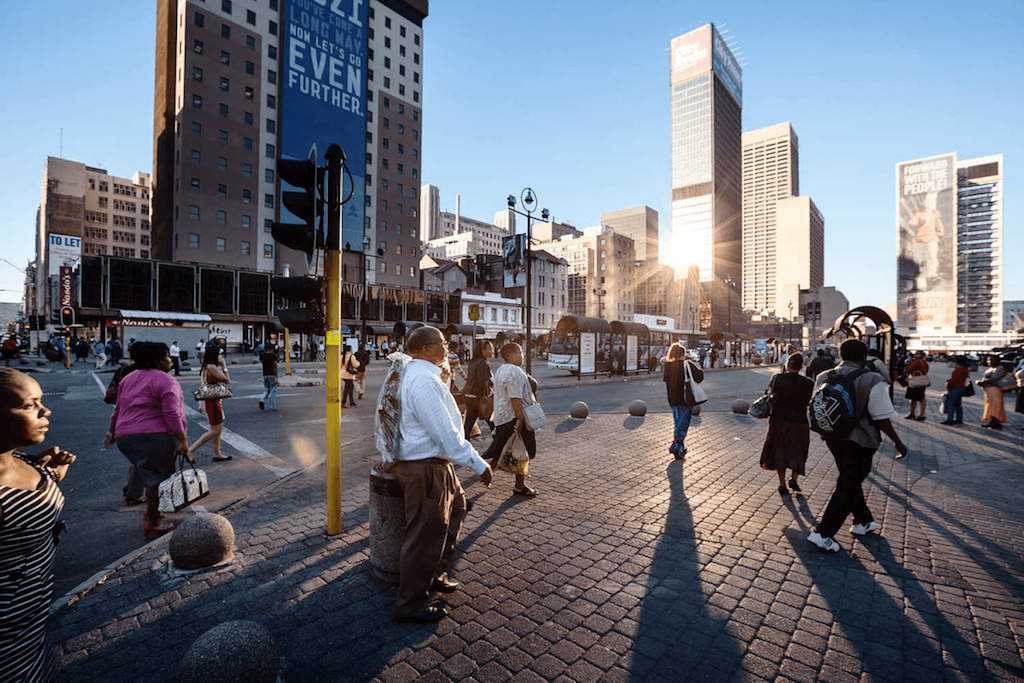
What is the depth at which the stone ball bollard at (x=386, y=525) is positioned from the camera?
11.5ft

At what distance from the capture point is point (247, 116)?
5509 centimetres

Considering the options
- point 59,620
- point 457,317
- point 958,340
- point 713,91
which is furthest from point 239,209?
point 958,340

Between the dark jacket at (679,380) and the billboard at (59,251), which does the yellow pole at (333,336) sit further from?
the billboard at (59,251)

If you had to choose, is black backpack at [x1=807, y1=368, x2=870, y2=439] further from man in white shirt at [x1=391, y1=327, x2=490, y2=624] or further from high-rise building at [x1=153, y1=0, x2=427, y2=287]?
high-rise building at [x1=153, y1=0, x2=427, y2=287]

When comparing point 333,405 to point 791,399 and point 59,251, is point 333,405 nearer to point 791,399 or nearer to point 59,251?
point 791,399

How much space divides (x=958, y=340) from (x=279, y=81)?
14489 centimetres

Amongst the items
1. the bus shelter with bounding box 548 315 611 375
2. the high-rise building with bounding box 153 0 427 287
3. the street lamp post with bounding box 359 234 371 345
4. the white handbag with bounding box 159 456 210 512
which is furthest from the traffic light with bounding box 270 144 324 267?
the high-rise building with bounding box 153 0 427 287

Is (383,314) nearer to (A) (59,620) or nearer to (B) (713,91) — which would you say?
(A) (59,620)

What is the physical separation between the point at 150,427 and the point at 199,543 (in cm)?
150

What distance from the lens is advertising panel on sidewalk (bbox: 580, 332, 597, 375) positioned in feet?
85.2

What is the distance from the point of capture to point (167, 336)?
126 ft

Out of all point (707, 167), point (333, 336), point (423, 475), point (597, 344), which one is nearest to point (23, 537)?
point (423, 475)

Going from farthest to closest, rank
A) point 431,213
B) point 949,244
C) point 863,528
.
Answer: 1. point 431,213
2. point 949,244
3. point 863,528

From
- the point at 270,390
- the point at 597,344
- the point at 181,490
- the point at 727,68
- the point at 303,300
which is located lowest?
the point at 181,490
